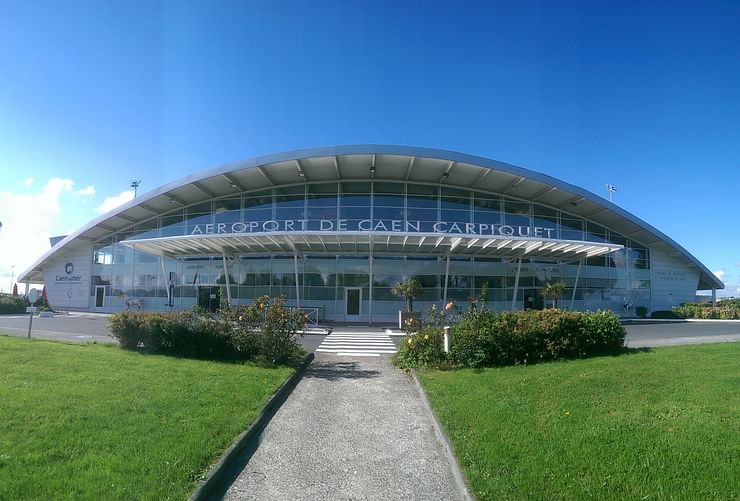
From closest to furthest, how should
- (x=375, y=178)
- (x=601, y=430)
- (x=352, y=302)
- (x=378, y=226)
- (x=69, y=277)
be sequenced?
(x=601, y=430), (x=378, y=226), (x=352, y=302), (x=375, y=178), (x=69, y=277)

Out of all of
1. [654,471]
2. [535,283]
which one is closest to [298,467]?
[654,471]

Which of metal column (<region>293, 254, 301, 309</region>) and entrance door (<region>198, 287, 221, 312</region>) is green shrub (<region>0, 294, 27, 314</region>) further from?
metal column (<region>293, 254, 301, 309</region>)

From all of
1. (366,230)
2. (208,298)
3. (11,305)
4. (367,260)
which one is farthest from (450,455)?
(11,305)

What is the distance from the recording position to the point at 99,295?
34875 millimetres

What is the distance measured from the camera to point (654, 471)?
4.39m

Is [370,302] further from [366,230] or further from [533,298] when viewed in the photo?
[533,298]

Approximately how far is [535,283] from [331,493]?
28849 millimetres

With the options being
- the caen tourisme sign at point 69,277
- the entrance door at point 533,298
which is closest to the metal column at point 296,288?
the entrance door at point 533,298

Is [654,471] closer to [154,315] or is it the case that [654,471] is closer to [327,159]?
[154,315]

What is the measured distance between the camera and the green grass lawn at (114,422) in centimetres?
425

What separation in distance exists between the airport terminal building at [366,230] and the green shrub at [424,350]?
44.5 feet

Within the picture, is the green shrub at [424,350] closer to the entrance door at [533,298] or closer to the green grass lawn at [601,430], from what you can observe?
the green grass lawn at [601,430]

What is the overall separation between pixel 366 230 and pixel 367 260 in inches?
86.1

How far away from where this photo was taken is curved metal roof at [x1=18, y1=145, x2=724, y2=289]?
27578 millimetres
